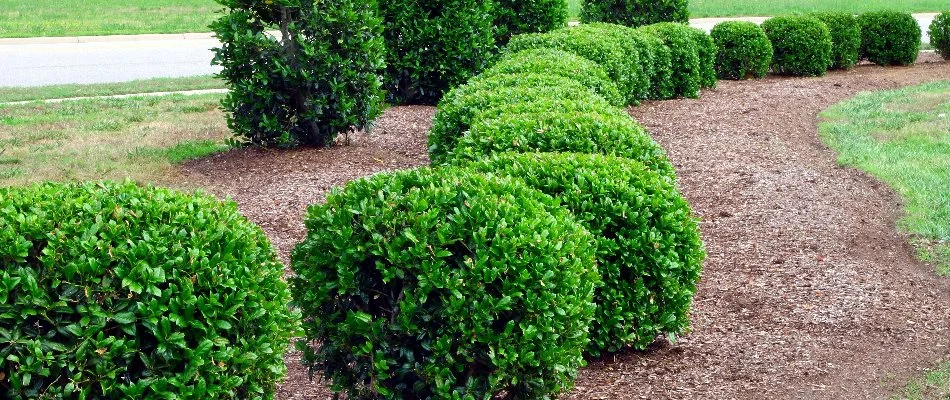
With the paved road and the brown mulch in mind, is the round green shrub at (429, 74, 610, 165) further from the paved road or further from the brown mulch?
the paved road

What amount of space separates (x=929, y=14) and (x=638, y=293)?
24874 millimetres

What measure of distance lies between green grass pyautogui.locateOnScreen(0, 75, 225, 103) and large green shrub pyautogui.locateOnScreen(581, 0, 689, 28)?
523 centimetres

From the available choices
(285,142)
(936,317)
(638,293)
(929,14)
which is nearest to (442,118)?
(285,142)

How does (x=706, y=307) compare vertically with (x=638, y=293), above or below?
below

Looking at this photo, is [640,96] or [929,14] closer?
[640,96]

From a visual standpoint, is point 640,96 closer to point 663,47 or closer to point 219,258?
point 663,47

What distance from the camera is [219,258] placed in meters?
3.70

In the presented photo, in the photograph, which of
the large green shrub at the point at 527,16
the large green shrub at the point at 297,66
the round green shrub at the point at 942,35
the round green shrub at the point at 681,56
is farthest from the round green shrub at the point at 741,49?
the large green shrub at the point at 297,66

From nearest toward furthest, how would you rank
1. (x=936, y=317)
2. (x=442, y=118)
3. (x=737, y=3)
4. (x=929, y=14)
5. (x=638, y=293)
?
(x=638, y=293) → (x=936, y=317) → (x=442, y=118) → (x=929, y=14) → (x=737, y=3)

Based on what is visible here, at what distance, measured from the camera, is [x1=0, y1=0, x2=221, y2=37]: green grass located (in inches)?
880

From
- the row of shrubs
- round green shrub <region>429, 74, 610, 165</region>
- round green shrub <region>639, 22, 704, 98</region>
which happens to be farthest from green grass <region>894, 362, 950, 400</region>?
the row of shrubs

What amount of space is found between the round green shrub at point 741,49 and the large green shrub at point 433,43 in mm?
4057

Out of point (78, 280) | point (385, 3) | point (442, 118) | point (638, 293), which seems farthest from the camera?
point (385, 3)

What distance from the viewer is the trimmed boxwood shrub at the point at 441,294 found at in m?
3.92
